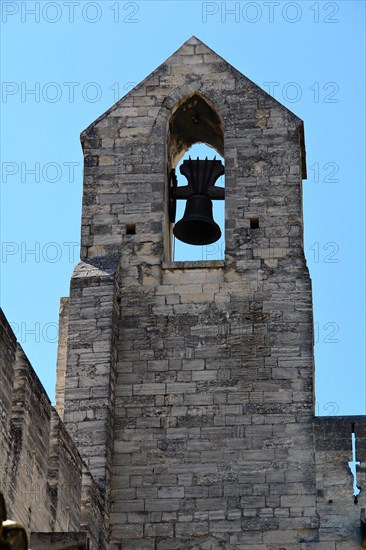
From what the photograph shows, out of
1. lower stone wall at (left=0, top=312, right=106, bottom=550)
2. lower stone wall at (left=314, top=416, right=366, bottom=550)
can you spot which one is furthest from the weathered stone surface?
lower stone wall at (left=0, top=312, right=106, bottom=550)

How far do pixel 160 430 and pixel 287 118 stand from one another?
12.6 ft

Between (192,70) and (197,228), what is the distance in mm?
1755

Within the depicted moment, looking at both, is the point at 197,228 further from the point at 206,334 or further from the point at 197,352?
the point at 197,352

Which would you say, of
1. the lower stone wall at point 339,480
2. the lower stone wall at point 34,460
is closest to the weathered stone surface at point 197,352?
the lower stone wall at point 339,480

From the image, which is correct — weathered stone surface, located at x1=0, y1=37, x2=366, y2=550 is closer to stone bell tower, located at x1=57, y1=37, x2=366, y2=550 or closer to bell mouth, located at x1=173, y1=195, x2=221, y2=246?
stone bell tower, located at x1=57, y1=37, x2=366, y2=550

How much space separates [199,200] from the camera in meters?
15.0

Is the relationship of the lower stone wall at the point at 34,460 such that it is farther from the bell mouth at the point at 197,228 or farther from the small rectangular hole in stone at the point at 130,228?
the bell mouth at the point at 197,228

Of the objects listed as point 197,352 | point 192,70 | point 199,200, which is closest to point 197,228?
point 199,200

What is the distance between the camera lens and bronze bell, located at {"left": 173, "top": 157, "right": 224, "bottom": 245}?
14852 millimetres

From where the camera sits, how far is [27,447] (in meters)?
9.65

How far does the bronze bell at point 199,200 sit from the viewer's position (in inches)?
585

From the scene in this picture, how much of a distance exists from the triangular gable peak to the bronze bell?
Result: 3.08 feet

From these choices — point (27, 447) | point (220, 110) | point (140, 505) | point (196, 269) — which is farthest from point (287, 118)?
point (27, 447)

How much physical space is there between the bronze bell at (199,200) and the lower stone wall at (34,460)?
4.03 m
